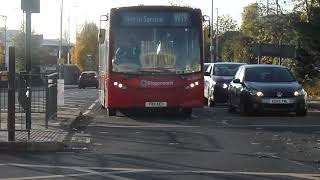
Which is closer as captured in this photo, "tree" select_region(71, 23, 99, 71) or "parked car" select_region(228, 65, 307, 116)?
"parked car" select_region(228, 65, 307, 116)

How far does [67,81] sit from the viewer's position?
75.9m

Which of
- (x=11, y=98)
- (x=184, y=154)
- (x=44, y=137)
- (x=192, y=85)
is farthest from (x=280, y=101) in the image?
(x=11, y=98)

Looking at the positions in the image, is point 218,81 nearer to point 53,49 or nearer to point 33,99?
point 33,99

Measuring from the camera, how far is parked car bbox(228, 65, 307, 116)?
20.4 metres

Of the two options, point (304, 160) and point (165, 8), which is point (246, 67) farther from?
point (304, 160)

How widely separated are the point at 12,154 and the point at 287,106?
1009 centimetres

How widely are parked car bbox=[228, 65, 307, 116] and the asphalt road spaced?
1.82m

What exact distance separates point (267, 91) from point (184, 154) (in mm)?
8761

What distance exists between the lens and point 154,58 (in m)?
19.8

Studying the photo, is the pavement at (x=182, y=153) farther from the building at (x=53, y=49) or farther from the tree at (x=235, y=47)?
the building at (x=53, y=49)

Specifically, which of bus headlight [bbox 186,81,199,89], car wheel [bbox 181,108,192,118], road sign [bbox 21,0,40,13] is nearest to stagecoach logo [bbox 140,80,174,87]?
bus headlight [bbox 186,81,199,89]

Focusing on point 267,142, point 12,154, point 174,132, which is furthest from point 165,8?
Answer: point 12,154

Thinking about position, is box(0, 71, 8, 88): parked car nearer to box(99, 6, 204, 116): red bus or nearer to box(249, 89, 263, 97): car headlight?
box(99, 6, 204, 116): red bus

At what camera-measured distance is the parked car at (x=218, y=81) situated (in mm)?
26391
